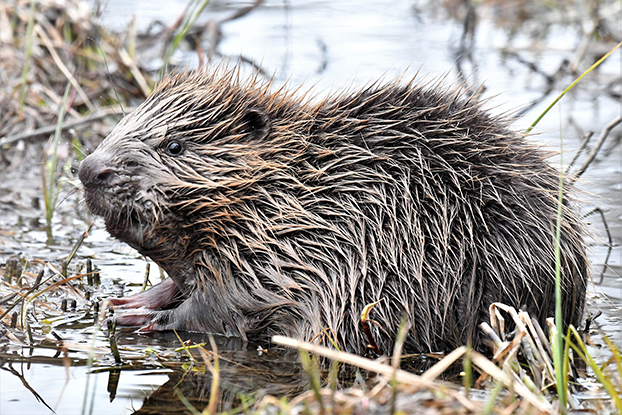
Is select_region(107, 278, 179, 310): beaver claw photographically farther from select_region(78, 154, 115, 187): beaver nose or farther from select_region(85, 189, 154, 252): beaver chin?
select_region(78, 154, 115, 187): beaver nose

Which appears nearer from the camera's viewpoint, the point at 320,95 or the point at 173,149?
the point at 173,149

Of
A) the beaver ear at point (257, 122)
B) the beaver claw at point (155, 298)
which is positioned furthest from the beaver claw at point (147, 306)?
the beaver ear at point (257, 122)

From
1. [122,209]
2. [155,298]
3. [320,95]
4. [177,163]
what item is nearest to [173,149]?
[177,163]

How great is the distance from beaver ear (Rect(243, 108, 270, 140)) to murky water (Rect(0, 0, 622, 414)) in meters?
0.29

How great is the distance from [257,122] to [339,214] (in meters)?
0.58

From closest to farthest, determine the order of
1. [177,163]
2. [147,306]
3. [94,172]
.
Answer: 1. [94,172]
2. [177,163]
3. [147,306]

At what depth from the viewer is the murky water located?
3.12 meters

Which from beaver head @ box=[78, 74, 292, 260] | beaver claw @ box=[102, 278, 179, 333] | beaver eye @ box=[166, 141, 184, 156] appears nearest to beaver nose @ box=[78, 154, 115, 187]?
beaver head @ box=[78, 74, 292, 260]

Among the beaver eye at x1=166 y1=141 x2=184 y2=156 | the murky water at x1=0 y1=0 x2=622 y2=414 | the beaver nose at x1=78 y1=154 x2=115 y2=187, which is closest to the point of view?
the murky water at x1=0 y1=0 x2=622 y2=414

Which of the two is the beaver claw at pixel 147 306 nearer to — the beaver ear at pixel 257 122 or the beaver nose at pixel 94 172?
the beaver nose at pixel 94 172

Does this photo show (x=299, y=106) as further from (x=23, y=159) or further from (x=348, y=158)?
(x=23, y=159)

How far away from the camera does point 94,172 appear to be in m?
3.51

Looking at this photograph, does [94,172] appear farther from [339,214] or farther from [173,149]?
[339,214]

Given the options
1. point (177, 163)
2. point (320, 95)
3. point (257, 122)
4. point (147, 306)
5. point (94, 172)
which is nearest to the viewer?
point (94, 172)
